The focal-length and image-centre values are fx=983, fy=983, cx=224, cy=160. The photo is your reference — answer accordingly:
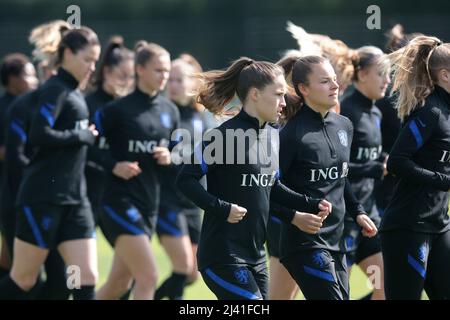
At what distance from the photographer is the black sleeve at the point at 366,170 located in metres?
6.92

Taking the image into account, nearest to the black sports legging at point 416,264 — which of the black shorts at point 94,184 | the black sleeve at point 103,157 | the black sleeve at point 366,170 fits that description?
the black sleeve at point 366,170

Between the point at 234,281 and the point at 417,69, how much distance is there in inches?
68.2

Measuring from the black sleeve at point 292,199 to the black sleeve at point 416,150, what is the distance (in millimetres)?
533

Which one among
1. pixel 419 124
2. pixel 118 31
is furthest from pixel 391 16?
pixel 419 124

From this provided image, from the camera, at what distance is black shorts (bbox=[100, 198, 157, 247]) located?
720 cm

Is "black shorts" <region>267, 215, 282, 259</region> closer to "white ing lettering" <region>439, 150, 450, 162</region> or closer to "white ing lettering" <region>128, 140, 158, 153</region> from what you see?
"white ing lettering" <region>128, 140, 158, 153</region>

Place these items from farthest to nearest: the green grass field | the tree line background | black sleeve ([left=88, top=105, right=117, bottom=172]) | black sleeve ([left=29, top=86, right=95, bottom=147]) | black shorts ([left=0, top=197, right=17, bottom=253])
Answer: the tree line background < the green grass field < black shorts ([left=0, top=197, right=17, bottom=253]) < black sleeve ([left=88, top=105, right=117, bottom=172]) < black sleeve ([left=29, top=86, right=95, bottom=147])

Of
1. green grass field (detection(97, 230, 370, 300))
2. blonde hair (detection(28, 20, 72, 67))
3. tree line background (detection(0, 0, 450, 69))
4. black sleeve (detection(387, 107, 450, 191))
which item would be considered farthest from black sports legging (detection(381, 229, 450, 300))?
Answer: tree line background (detection(0, 0, 450, 69))

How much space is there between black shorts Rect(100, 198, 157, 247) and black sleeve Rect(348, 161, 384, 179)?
5.09 ft

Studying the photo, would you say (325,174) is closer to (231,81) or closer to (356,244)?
(231,81)

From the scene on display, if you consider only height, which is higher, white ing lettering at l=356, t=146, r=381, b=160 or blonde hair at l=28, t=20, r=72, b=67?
blonde hair at l=28, t=20, r=72, b=67

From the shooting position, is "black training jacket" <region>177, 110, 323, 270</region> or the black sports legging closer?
"black training jacket" <region>177, 110, 323, 270</region>

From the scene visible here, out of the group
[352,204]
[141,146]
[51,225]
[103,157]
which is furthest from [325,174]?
[103,157]

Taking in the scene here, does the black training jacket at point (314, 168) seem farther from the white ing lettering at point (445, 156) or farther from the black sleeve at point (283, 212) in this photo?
the white ing lettering at point (445, 156)
